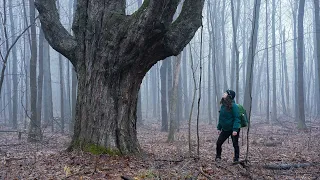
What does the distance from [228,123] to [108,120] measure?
2.69 meters

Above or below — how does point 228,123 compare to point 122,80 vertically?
below

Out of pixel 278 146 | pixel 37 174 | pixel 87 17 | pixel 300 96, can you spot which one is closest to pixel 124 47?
pixel 87 17

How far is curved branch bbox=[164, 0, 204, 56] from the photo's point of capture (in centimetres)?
639

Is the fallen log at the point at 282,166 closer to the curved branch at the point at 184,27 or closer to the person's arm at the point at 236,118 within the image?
the person's arm at the point at 236,118

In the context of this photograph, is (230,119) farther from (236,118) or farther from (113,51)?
(113,51)

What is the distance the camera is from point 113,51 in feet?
21.4

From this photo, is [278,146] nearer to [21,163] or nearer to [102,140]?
[102,140]

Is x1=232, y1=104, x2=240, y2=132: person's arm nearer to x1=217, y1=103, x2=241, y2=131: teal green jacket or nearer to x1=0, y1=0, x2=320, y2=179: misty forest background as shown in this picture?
x1=217, y1=103, x2=241, y2=131: teal green jacket

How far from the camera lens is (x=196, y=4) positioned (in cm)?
647

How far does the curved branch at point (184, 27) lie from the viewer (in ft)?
21.0

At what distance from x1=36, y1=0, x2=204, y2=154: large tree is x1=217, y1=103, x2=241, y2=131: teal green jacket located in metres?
1.85

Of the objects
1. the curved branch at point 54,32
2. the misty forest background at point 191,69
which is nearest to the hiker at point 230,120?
the misty forest background at point 191,69

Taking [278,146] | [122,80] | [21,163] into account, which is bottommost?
[278,146]

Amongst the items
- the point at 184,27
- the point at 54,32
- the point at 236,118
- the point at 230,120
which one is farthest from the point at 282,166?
the point at 54,32
